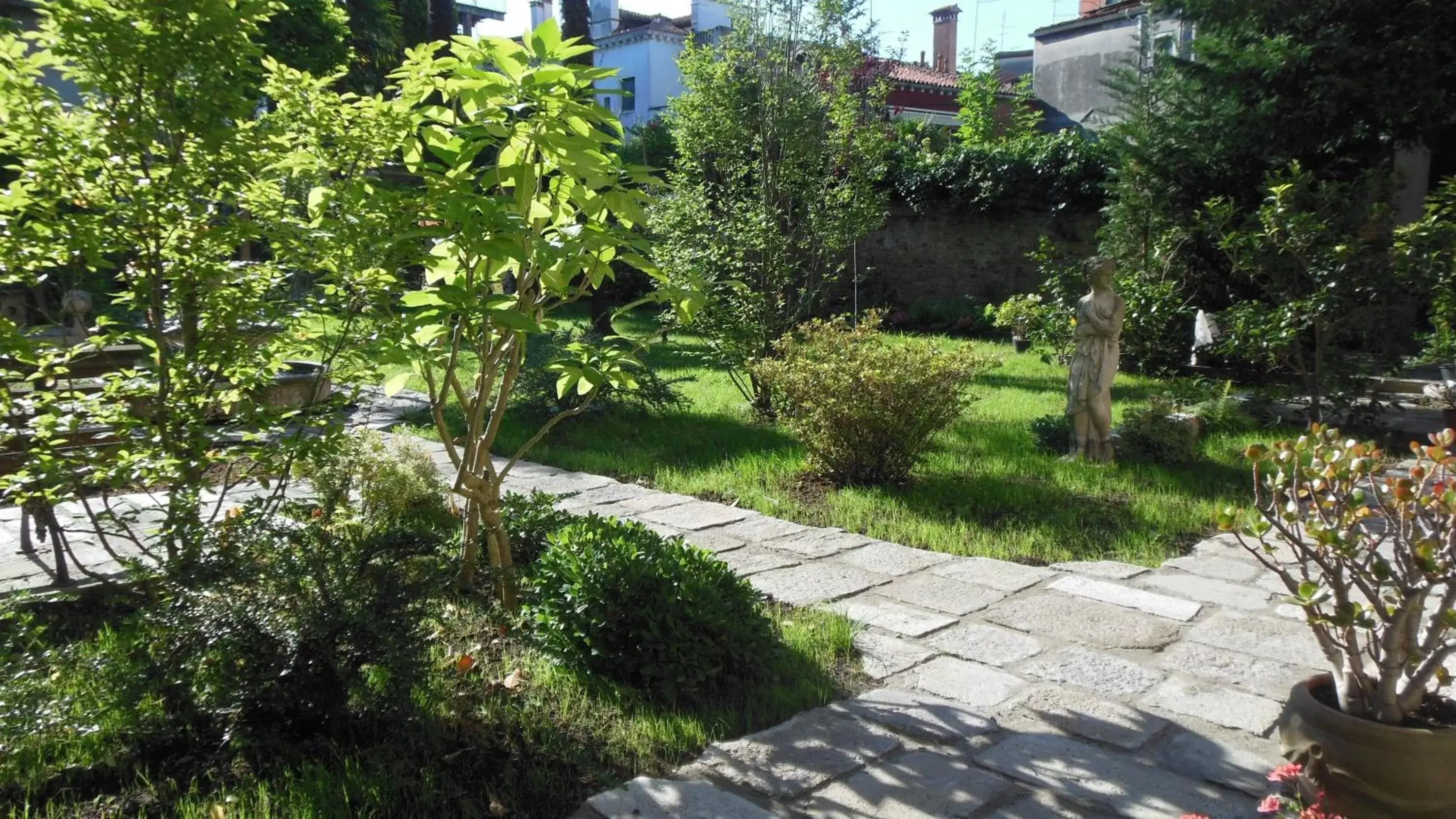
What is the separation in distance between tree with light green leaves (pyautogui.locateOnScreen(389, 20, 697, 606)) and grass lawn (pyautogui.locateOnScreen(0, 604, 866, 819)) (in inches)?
32.7

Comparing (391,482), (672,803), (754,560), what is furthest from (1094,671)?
(391,482)

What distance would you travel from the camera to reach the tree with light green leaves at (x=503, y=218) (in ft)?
11.8

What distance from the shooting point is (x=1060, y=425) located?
323 inches

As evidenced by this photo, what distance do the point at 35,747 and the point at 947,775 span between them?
9.01 feet

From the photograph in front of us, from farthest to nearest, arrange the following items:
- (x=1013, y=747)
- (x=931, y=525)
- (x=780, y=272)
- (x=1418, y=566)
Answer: (x=780, y=272)
(x=931, y=525)
(x=1013, y=747)
(x=1418, y=566)

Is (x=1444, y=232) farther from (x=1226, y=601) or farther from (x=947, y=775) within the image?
(x=947, y=775)

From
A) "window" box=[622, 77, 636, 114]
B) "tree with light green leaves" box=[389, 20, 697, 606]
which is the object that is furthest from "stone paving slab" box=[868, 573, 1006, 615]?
"window" box=[622, 77, 636, 114]

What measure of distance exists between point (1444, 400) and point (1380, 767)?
7.85 metres

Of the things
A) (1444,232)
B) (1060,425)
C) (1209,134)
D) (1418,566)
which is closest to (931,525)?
(1060,425)

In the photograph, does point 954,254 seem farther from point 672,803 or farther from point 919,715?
point 672,803

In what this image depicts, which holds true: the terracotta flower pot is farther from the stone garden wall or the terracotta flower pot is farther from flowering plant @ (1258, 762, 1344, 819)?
the stone garden wall

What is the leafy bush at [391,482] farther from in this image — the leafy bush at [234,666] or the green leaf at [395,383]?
the leafy bush at [234,666]

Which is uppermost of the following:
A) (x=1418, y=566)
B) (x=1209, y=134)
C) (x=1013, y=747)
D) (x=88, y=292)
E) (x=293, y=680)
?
(x=1209, y=134)

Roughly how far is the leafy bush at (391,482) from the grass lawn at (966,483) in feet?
5.78
